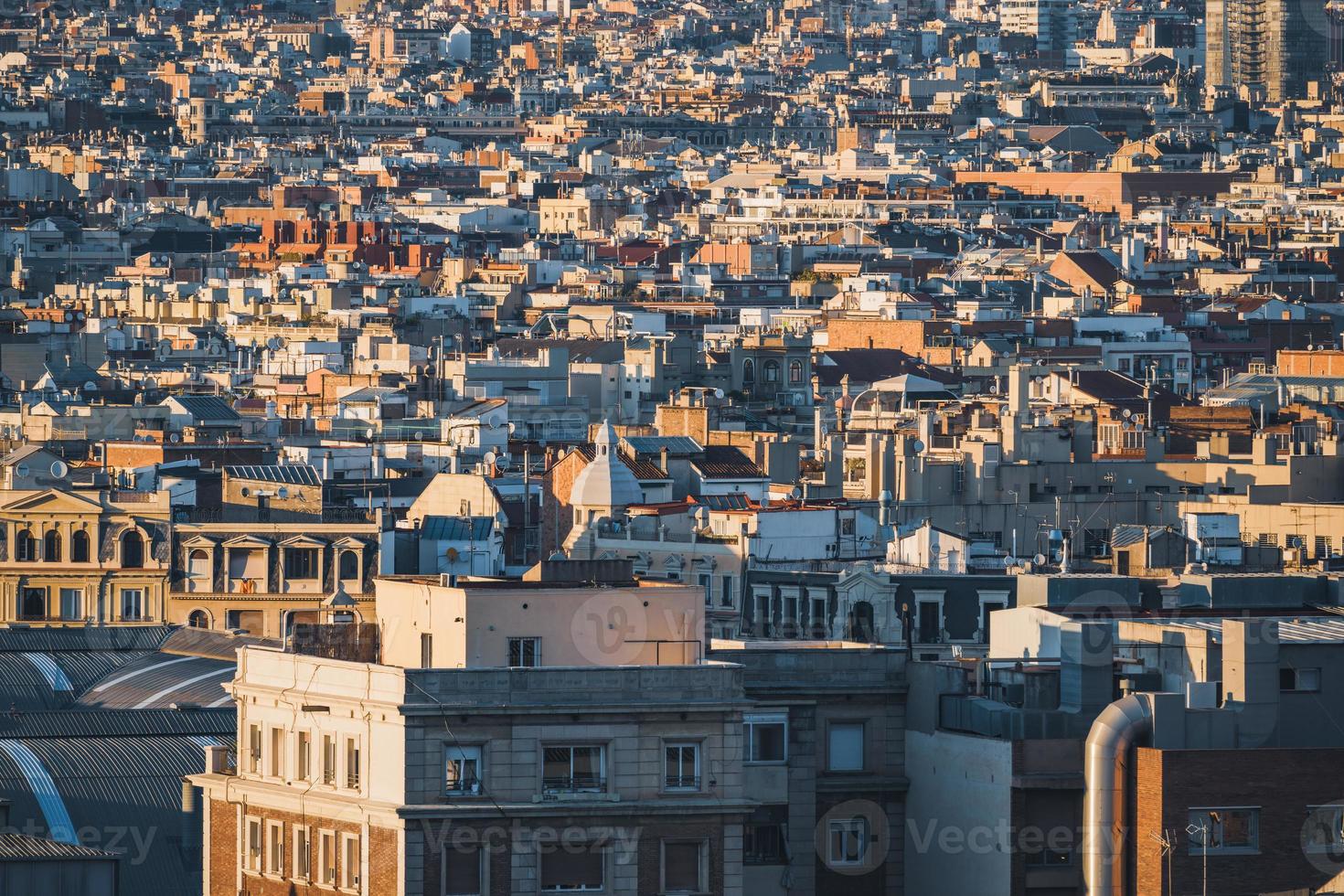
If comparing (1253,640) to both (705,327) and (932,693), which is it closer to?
(932,693)

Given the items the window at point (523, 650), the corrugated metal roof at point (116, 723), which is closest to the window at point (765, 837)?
the window at point (523, 650)

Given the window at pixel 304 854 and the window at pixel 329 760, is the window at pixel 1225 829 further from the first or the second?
the window at pixel 304 854

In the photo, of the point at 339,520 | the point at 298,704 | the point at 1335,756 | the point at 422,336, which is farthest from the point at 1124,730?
the point at 422,336

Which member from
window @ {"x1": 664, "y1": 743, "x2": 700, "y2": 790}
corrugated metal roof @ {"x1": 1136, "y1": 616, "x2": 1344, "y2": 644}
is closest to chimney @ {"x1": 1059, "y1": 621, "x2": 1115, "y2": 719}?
corrugated metal roof @ {"x1": 1136, "y1": 616, "x2": 1344, "y2": 644}

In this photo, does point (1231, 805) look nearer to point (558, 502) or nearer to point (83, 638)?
point (83, 638)

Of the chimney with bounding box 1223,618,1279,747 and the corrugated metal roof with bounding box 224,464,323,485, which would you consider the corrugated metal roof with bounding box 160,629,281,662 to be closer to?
the corrugated metal roof with bounding box 224,464,323,485

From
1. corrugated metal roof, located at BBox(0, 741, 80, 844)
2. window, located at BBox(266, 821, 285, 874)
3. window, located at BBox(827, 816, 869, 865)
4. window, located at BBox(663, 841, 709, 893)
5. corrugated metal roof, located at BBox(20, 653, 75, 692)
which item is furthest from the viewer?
corrugated metal roof, located at BBox(20, 653, 75, 692)
